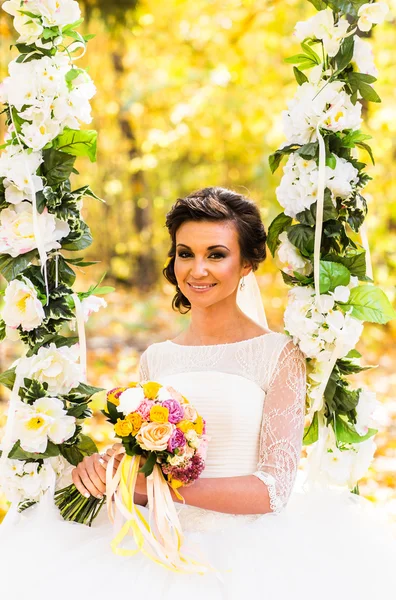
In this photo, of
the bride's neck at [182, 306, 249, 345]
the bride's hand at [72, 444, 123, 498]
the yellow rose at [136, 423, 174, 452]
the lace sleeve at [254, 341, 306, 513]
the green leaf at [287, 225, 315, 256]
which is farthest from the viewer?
the bride's neck at [182, 306, 249, 345]

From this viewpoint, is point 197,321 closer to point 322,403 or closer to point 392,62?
point 322,403

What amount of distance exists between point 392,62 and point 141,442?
7476mm

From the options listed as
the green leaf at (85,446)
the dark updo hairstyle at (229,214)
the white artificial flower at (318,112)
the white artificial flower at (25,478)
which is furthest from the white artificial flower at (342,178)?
the white artificial flower at (25,478)

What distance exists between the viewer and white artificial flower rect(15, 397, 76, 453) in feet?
7.68

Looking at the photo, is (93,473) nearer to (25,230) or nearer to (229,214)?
(25,230)

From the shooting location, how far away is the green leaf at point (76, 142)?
8.05 feet

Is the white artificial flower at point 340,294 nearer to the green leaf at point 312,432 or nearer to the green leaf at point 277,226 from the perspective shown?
the green leaf at point 277,226

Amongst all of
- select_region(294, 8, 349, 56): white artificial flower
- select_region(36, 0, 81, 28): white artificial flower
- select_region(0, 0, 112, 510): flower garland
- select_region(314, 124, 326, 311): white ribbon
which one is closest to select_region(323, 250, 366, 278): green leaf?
select_region(314, 124, 326, 311): white ribbon

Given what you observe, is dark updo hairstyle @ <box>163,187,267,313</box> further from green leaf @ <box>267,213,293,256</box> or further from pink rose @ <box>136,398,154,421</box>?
pink rose @ <box>136,398,154,421</box>

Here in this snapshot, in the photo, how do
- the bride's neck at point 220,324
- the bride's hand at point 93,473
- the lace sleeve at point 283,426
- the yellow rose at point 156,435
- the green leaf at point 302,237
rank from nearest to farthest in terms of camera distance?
1. the yellow rose at point 156,435
2. the bride's hand at point 93,473
3. the lace sleeve at point 283,426
4. the green leaf at point 302,237
5. the bride's neck at point 220,324

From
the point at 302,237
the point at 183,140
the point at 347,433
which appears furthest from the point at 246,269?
the point at 183,140

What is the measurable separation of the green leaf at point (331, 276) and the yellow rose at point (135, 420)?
74 centimetres

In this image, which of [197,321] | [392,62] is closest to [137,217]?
[392,62]

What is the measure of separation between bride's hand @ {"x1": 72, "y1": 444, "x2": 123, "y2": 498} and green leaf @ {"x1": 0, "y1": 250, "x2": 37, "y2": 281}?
61cm
